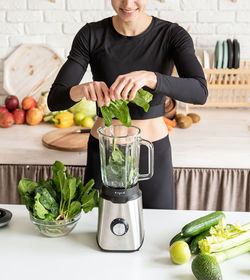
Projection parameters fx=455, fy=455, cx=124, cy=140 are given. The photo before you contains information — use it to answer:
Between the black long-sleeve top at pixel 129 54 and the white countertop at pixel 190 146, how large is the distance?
22.3 inches

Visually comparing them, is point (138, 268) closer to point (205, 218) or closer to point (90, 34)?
point (205, 218)

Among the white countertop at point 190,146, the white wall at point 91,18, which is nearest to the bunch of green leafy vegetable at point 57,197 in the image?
the white countertop at point 190,146

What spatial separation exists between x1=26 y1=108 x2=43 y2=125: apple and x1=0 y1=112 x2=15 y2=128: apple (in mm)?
95

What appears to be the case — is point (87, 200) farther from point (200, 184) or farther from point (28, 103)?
point (28, 103)

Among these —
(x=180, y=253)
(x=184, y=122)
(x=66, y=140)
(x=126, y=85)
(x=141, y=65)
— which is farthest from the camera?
(x=184, y=122)

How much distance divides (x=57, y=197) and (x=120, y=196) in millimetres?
199

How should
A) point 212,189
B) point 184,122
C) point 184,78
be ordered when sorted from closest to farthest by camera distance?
point 184,78, point 212,189, point 184,122

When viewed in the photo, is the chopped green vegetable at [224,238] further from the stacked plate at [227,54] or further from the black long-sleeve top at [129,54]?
the stacked plate at [227,54]

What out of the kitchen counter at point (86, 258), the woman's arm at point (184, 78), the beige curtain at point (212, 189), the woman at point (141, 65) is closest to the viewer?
the kitchen counter at point (86, 258)

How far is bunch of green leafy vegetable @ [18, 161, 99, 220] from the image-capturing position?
1.20m

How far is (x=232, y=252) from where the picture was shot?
1148 millimetres

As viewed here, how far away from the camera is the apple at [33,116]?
2.61m

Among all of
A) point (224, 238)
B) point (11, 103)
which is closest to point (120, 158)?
point (224, 238)

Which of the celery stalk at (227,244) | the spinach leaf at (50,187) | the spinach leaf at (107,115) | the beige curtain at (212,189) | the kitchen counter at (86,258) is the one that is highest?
the spinach leaf at (107,115)
